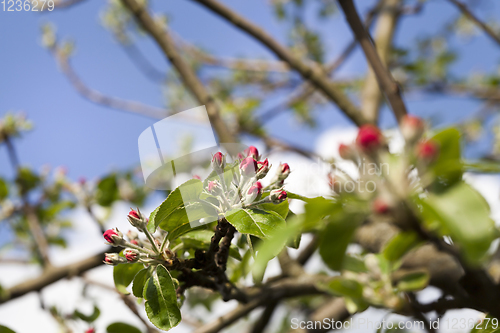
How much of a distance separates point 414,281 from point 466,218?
0.65 metres

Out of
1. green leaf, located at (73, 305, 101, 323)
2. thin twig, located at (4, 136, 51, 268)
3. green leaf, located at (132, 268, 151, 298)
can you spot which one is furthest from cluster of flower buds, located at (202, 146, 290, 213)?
thin twig, located at (4, 136, 51, 268)

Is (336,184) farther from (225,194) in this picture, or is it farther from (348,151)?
(225,194)

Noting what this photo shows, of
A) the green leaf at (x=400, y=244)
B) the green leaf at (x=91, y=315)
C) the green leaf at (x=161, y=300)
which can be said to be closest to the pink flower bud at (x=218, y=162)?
the green leaf at (x=161, y=300)

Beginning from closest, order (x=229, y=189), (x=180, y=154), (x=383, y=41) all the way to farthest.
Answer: (x=229, y=189) → (x=180, y=154) → (x=383, y=41)

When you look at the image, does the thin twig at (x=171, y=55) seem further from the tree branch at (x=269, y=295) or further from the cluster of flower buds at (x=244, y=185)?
the cluster of flower buds at (x=244, y=185)

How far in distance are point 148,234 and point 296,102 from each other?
312cm

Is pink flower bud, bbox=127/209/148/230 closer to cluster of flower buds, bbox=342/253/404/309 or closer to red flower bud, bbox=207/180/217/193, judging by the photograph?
red flower bud, bbox=207/180/217/193

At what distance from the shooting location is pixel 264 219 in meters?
0.64

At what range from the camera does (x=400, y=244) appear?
57 centimetres

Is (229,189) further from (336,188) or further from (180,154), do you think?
(336,188)

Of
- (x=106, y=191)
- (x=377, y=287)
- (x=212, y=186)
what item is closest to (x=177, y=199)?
(x=212, y=186)

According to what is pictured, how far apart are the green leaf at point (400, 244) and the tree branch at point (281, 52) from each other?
150cm

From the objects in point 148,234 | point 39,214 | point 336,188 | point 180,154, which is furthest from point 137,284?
point 39,214

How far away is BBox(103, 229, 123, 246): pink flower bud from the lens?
0.72 metres
